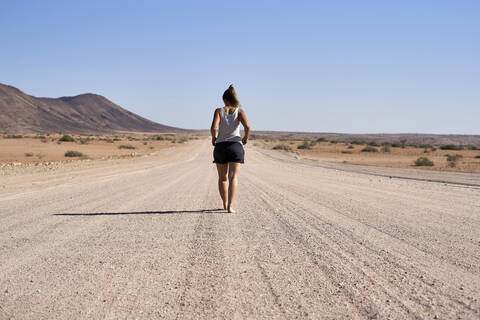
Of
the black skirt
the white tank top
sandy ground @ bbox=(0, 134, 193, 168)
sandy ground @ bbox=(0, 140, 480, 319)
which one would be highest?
the white tank top

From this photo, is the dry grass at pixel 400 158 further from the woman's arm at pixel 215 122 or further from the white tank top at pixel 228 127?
the woman's arm at pixel 215 122

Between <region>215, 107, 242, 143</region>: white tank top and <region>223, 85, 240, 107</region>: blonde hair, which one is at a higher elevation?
<region>223, 85, 240, 107</region>: blonde hair

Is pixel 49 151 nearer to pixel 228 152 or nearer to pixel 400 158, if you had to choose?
pixel 400 158

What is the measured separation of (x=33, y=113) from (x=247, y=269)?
607 ft

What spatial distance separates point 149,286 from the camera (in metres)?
3.17

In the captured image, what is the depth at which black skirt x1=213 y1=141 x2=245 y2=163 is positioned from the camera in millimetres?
6465

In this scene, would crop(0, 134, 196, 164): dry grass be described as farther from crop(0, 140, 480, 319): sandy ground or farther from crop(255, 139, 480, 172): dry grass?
crop(0, 140, 480, 319): sandy ground

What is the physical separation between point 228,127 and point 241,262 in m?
3.01

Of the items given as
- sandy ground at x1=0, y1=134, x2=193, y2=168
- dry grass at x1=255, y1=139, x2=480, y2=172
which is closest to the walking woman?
sandy ground at x1=0, y1=134, x2=193, y2=168

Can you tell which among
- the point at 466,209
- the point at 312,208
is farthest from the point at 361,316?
the point at 466,209

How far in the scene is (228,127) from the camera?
253 inches

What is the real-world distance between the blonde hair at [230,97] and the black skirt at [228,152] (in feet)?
2.03

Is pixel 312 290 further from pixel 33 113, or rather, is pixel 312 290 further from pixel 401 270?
pixel 33 113

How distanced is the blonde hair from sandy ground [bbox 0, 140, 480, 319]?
173 cm
